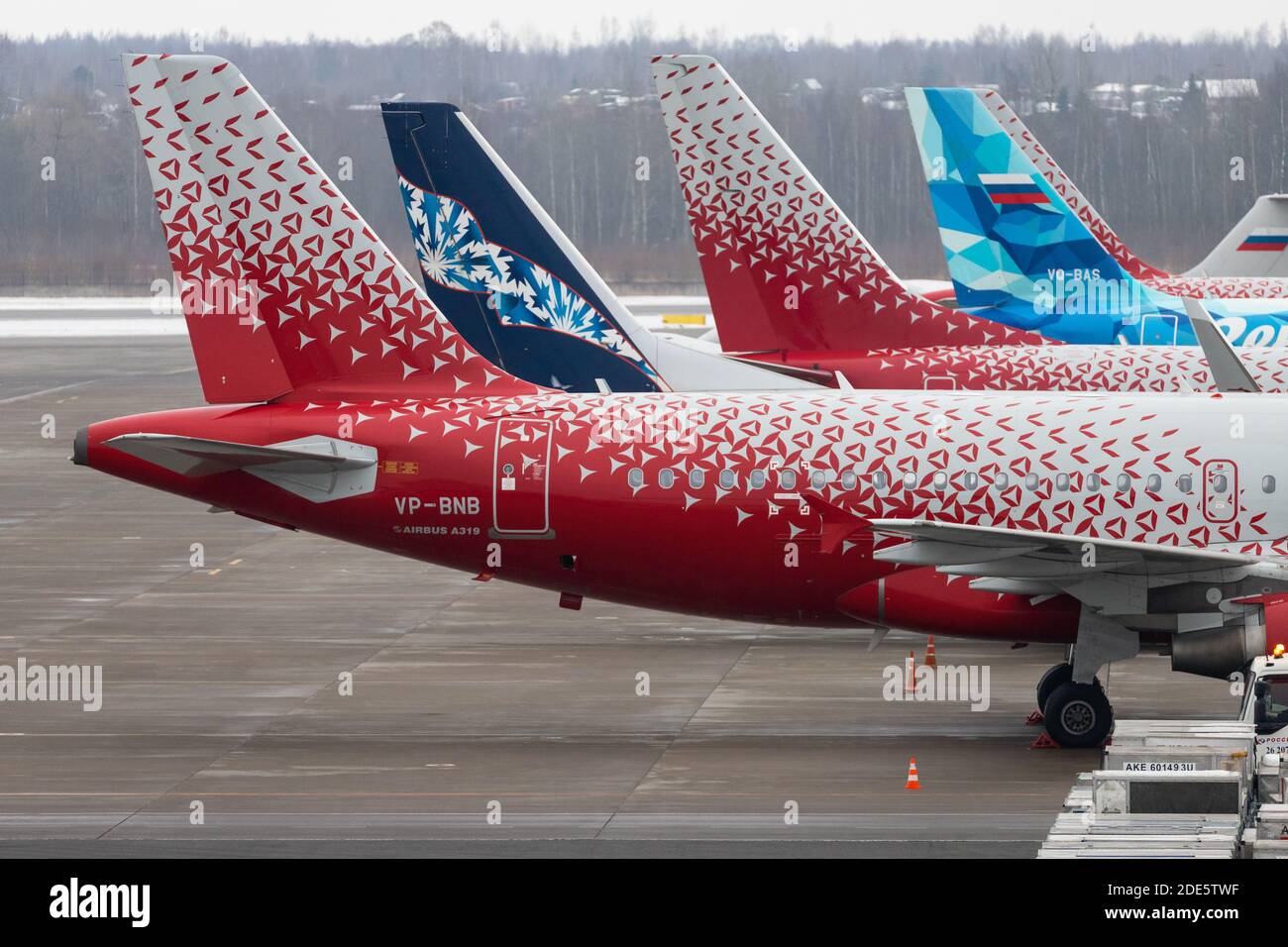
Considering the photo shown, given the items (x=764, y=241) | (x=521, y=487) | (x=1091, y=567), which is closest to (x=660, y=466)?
(x=521, y=487)

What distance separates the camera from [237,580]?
131ft

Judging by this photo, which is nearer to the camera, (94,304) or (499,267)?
(499,267)

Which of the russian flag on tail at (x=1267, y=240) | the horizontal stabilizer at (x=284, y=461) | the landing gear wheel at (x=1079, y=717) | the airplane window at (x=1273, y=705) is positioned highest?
the russian flag on tail at (x=1267, y=240)

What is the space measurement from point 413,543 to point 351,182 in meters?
124

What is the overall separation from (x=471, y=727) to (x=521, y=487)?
3.43m

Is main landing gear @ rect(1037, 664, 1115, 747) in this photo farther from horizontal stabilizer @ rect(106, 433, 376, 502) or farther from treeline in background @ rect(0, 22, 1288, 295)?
treeline in background @ rect(0, 22, 1288, 295)

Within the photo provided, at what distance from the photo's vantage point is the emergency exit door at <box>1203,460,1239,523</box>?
26078 millimetres

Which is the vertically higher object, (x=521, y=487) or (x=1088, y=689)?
(x=521, y=487)

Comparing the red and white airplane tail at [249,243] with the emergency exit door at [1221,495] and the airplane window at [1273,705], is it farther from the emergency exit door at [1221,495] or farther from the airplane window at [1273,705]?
the airplane window at [1273,705]

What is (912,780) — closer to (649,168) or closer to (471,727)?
(471,727)

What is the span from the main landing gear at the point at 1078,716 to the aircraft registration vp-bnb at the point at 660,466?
0.10ft

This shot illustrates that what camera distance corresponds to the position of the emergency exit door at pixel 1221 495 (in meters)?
26.1

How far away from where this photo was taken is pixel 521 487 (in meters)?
26.5

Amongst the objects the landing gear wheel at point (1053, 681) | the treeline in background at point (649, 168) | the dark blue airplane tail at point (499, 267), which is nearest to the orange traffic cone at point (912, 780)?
the landing gear wheel at point (1053, 681)
